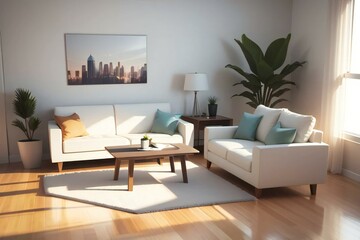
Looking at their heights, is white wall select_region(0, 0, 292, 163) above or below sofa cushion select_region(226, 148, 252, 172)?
above

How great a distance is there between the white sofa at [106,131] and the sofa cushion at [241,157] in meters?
1.15

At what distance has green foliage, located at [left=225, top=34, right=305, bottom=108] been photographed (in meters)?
6.12

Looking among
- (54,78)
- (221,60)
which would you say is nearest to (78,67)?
(54,78)

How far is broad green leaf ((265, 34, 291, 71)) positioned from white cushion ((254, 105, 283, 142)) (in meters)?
1.32

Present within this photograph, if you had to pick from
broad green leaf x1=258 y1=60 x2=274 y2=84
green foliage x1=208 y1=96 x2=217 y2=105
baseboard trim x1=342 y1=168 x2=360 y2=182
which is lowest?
baseboard trim x1=342 y1=168 x2=360 y2=182

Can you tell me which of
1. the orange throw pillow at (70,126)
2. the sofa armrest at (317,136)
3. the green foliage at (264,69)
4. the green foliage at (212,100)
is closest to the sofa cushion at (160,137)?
the orange throw pillow at (70,126)

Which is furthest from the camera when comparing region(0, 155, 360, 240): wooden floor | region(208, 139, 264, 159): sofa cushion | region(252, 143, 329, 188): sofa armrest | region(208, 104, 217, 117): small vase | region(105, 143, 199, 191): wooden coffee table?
region(208, 104, 217, 117): small vase

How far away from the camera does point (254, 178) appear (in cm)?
421

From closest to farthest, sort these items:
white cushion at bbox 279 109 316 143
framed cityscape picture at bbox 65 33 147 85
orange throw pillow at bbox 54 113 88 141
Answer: white cushion at bbox 279 109 316 143 → orange throw pillow at bbox 54 113 88 141 → framed cityscape picture at bbox 65 33 147 85

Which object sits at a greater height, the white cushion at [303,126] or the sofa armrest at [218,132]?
the white cushion at [303,126]

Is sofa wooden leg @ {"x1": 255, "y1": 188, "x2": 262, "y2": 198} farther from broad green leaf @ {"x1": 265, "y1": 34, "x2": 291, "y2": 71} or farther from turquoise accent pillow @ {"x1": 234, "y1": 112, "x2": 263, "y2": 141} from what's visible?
broad green leaf @ {"x1": 265, "y1": 34, "x2": 291, "y2": 71}

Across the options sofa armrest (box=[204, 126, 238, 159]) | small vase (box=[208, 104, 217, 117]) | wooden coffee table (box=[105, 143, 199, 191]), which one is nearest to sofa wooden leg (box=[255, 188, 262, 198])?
wooden coffee table (box=[105, 143, 199, 191])

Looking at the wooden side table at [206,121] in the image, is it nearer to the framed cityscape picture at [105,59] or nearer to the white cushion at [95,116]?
the framed cityscape picture at [105,59]

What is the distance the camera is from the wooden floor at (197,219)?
131 inches
